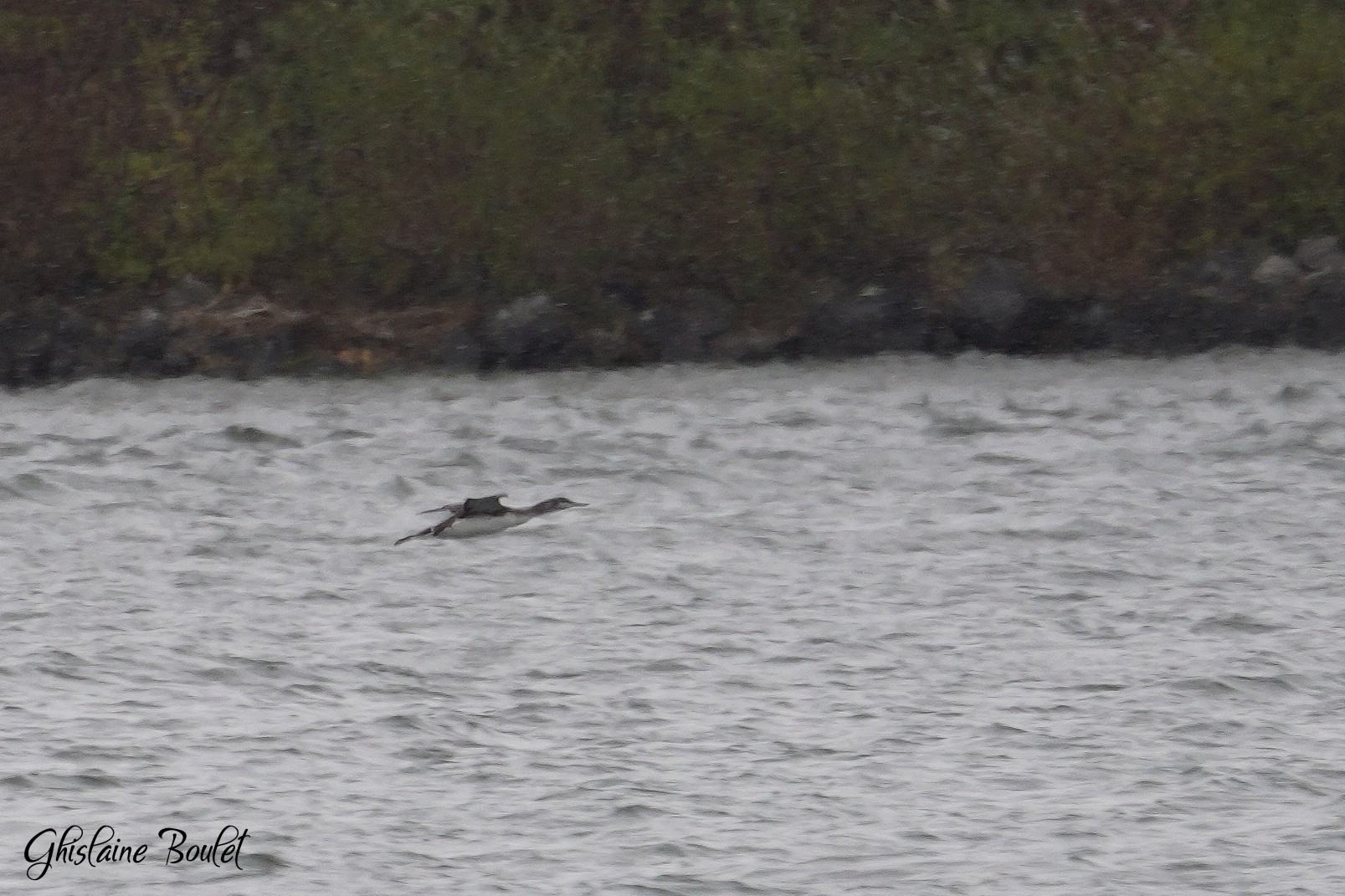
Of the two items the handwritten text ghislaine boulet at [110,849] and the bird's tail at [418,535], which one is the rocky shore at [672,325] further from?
the handwritten text ghislaine boulet at [110,849]

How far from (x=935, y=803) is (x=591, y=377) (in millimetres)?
15629

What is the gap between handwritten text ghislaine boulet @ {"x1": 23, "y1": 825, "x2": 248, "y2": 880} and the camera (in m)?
11.0

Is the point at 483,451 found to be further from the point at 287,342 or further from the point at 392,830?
the point at 392,830

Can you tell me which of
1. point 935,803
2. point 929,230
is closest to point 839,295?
point 929,230

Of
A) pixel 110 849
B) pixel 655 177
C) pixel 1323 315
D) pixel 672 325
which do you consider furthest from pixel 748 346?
pixel 110 849

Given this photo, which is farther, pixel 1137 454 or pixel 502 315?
pixel 502 315

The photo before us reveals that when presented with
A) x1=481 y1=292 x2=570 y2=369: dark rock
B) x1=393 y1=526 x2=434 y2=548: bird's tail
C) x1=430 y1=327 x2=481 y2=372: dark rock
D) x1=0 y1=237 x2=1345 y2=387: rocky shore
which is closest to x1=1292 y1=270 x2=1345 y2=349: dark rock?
x1=0 y1=237 x2=1345 y2=387: rocky shore

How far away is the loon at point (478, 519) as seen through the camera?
18.4 metres

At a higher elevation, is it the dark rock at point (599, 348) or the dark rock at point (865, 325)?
the dark rock at point (865, 325)

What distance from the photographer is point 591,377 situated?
2720 centimetres

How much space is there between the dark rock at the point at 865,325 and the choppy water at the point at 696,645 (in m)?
3.13

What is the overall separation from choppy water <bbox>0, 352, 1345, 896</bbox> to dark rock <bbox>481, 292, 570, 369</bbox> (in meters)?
3.15

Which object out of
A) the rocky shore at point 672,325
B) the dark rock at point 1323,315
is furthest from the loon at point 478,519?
the dark rock at point 1323,315

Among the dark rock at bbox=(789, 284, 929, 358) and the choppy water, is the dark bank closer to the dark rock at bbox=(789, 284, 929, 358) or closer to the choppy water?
the dark rock at bbox=(789, 284, 929, 358)
